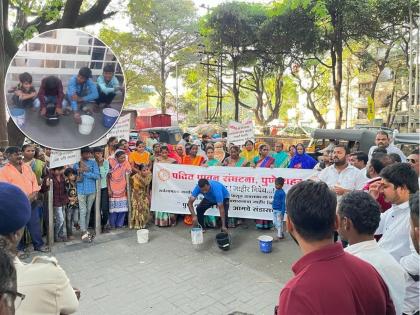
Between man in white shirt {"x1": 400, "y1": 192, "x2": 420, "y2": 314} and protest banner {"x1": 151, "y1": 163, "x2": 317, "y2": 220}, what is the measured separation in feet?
15.0

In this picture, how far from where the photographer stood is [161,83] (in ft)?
105

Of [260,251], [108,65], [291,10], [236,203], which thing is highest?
[291,10]

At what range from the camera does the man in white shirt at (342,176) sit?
16.9 ft

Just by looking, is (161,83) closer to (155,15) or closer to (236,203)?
(155,15)

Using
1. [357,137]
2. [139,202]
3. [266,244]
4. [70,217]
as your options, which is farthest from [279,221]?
[357,137]

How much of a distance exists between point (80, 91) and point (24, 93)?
0.58 meters

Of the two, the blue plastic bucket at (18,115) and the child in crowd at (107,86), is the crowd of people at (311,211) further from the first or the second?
the child in crowd at (107,86)

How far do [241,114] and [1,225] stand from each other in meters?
57.9

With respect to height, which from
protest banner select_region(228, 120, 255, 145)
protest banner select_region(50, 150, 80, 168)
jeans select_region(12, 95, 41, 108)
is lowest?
protest banner select_region(50, 150, 80, 168)

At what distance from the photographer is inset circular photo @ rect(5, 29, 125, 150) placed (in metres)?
3.94

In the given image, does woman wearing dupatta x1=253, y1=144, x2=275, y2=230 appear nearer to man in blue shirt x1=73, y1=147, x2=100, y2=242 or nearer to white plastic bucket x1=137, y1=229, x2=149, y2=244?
white plastic bucket x1=137, y1=229, x2=149, y2=244

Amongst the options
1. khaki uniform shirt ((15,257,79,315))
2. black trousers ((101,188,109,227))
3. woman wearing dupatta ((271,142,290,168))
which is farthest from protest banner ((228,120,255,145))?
khaki uniform shirt ((15,257,79,315))

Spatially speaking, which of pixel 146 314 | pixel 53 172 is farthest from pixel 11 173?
pixel 146 314

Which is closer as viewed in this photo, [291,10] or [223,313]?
[223,313]
